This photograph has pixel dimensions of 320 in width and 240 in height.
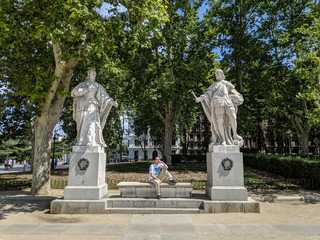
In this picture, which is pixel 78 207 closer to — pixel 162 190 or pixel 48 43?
pixel 162 190

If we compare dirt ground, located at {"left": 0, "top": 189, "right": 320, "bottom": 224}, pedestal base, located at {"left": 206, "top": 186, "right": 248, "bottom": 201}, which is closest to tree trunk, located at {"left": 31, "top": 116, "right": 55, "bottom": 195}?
dirt ground, located at {"left": 0, "top": 189, "right": 320, "bottom": 224}

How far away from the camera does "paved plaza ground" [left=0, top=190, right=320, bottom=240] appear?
537 centimetres

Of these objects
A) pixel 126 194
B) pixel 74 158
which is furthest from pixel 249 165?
pixel 74 158

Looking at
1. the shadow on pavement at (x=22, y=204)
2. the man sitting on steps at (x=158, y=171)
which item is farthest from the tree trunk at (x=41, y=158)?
the man sitting on steps at (x=158, y=171)

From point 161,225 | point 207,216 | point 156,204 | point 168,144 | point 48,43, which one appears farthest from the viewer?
point 168,144

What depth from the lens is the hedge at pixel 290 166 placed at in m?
11.6

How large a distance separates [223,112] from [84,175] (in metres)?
5.20

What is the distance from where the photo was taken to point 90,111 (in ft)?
26.5

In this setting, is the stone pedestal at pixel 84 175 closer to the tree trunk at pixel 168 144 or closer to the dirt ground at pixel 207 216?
the dirt ground at pixel 207 216

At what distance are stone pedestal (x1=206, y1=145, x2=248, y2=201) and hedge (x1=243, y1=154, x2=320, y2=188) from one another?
6.23m

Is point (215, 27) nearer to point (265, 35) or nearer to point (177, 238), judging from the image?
point (265, 35)

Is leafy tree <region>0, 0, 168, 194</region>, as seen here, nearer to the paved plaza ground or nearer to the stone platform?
the stone platform

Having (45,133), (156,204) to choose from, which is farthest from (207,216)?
(45,133)

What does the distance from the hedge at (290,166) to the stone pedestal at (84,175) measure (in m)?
10.4
